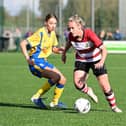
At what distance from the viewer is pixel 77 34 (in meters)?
10.0

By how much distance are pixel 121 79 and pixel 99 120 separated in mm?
9483

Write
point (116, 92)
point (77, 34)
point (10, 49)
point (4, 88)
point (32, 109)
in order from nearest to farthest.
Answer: point (77, 34), point (32, 109), point (116, 92), point (4, 88), point (10, 49)

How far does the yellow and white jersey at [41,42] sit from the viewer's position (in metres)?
10.5

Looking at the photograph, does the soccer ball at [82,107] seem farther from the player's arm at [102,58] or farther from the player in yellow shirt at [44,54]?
the player in yellow shirt at [44,54]

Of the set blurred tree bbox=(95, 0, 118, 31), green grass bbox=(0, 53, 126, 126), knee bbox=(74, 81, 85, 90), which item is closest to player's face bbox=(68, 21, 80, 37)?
knee bbox=(74, 81, 85, 90)

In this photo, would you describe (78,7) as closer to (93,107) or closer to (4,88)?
(4,88)

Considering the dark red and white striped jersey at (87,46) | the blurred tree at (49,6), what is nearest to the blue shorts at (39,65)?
the dark red and white striped jersey at (87,46)

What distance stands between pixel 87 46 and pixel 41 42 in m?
0.97

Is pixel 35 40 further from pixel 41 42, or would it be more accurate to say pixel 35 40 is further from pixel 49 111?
pixel 49 111

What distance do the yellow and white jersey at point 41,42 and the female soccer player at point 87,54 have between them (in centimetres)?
41

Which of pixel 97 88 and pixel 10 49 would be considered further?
pixel 10 49

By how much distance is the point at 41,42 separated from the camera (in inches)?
418

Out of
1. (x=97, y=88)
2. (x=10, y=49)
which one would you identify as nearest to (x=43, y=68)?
(x=97, y=88)

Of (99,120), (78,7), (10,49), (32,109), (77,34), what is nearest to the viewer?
(99,120)
